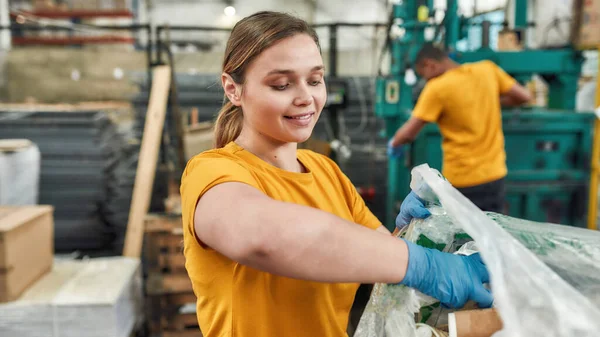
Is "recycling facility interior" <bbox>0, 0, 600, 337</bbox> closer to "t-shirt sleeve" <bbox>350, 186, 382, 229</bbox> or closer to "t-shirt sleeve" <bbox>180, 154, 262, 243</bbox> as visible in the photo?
"t-shirt sleeve" <bbox>350, 186, 382, 229</bbox>

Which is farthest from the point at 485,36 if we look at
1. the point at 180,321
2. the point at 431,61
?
the point at 180,321

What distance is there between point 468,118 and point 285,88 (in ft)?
8.09

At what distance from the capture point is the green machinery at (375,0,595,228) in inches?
→ 153

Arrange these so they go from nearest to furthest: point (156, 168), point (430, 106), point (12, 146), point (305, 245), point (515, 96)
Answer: point (305, 245)
point (430, 106)
point (515, 96)
point (12, 146)
point (156, 168)

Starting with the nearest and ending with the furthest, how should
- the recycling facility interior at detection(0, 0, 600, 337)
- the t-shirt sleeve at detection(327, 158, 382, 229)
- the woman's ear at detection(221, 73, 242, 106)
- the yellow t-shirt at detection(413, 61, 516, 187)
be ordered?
the woman's ear at detection(221, 73, 242, 106)
the t-shirt sleeve at detection(327, 158, 382, 229)
the recycling facility interior at detection(0, 0, 600, 337)
the yellow t-shirt at detection(413, 61, 516, 187)

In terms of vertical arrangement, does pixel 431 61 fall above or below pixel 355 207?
above

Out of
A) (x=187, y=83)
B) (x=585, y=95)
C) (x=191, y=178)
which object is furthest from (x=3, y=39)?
(x=191, y=178)

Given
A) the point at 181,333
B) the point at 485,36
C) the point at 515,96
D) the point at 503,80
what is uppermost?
the point at 485,36

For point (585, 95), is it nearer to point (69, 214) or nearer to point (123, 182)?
point (123, 182)

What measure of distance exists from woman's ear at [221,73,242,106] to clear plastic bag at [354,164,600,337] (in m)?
0.45

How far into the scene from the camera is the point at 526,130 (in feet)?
13.1

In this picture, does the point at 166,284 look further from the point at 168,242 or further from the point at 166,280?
the point at 168,242

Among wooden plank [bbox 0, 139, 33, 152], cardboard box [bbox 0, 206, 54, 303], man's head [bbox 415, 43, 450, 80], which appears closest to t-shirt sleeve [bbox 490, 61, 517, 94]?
man's head [bbox 415, 43, 450, 80]

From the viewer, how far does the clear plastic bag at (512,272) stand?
0.70 meters
